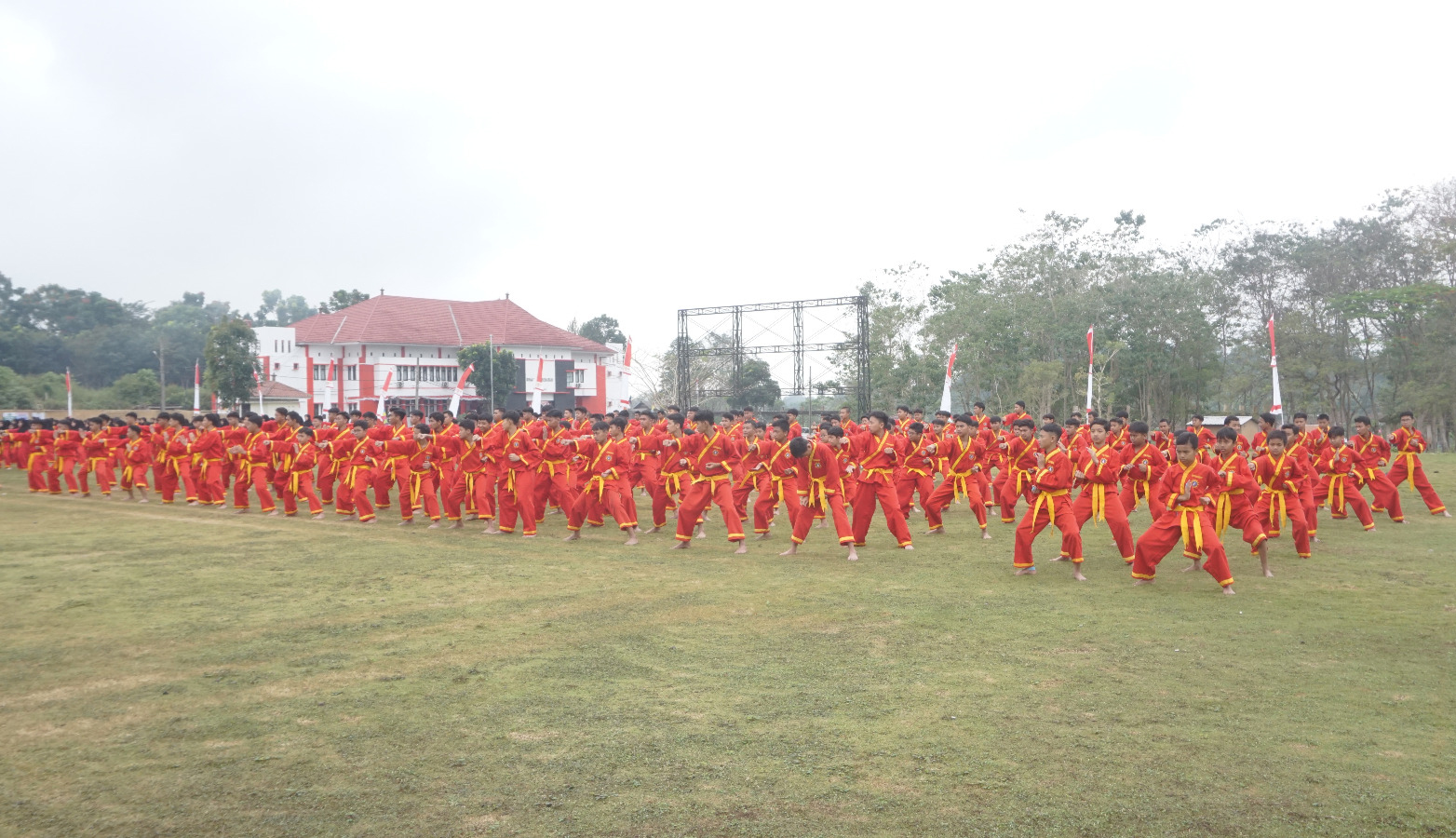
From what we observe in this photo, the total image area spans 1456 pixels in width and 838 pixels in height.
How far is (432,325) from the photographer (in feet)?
150

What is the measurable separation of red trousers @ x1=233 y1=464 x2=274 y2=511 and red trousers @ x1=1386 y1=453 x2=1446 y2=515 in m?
15.2

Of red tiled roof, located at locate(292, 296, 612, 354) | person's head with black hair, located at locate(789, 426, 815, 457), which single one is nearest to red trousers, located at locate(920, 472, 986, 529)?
person's head with black hair, located at locate(789, 426, 815, 457)

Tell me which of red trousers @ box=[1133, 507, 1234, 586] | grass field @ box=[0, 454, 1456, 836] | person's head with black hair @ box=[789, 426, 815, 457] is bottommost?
grass field @ box=[0, 454, 1456, 836]

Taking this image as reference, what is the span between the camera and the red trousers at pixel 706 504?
9711 millimetres

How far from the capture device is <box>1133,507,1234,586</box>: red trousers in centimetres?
736

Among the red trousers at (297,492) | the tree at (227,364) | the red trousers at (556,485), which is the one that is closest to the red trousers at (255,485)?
the red trousers at (297,492)

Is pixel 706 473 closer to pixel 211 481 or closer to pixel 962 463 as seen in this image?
pixel 962 463

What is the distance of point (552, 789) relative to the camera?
366 cm

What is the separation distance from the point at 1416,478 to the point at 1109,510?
7.05 metres

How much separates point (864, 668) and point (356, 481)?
8.78 meters

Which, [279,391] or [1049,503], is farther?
[279,391]

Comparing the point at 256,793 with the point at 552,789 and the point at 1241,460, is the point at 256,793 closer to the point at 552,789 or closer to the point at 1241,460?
the point at 552,789

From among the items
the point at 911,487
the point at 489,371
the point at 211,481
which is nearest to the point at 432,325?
the point at 489,371

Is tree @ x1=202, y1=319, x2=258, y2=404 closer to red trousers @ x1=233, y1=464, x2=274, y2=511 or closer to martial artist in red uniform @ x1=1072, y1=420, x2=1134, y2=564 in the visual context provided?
red trousers @ x1=233, y1=464, x2=274, y2=511
